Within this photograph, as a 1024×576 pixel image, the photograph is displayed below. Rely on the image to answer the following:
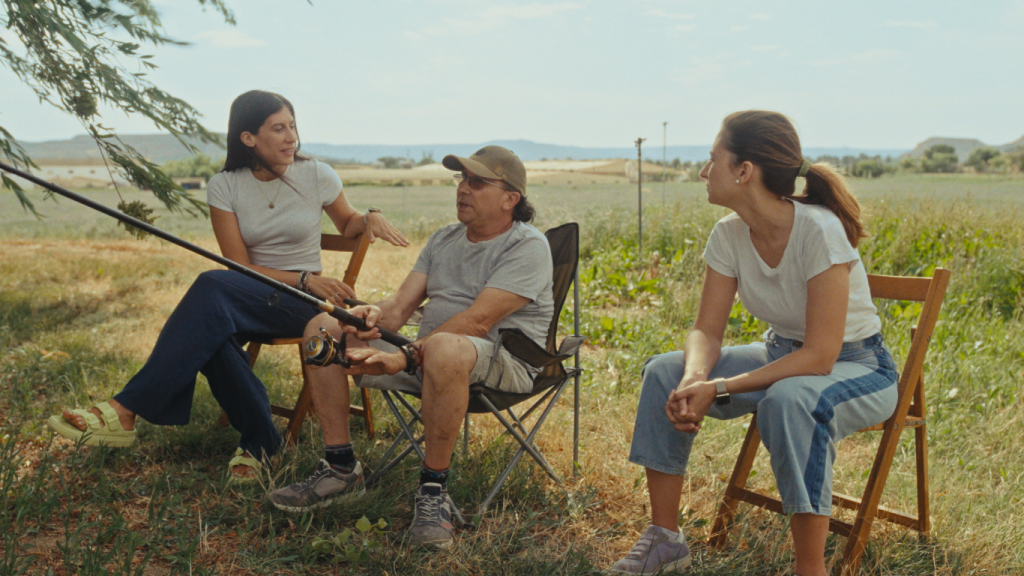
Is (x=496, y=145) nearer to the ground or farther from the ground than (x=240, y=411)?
farther from the ground

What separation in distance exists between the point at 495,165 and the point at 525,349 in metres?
0.63

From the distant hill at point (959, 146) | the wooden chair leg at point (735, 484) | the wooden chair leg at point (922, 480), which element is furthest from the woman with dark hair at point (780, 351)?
the distant hill at point (959, 146)

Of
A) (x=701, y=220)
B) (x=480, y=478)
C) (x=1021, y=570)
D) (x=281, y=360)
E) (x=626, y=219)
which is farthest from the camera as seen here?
(x=626, y=219)

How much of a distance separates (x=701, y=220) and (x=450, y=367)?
5.31 meters

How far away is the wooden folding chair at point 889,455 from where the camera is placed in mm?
2133

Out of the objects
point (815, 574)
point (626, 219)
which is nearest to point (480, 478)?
point (815, 574)

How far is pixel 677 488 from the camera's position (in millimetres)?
2213

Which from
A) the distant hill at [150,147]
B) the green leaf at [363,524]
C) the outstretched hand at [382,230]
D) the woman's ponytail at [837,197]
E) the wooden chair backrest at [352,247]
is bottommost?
the green leaf at [363,524]

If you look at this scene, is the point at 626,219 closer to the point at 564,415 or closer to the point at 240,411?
the point at 564,415

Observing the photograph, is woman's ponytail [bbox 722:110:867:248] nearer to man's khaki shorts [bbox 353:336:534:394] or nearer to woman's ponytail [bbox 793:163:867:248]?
woman's ponytail [bbox 793:163:867:248]

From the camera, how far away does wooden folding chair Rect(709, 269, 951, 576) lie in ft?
7.00

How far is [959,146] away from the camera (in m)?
36.6

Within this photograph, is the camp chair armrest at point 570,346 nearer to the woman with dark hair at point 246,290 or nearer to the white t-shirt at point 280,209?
the woman with dark hair at point 246,290

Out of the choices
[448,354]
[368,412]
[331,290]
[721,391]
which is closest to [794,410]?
[721,391]
